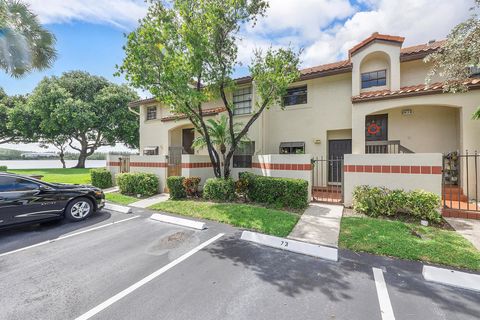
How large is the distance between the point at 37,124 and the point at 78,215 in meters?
25.3

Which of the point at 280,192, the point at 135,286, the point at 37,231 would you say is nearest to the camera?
the point at 135,286

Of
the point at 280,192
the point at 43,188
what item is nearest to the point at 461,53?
the point at 280,192

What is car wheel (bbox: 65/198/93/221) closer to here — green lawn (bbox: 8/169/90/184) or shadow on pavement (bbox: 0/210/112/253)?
shadow on pavement (bbox: 0/210/112/253)

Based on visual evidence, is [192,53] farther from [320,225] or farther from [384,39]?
[384,39]

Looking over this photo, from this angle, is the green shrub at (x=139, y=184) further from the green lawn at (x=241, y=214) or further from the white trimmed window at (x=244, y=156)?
the white trimmed window at (x=244, y=156)

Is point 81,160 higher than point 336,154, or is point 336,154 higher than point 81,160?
point 336,154

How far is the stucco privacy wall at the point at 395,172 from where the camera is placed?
21.9ft

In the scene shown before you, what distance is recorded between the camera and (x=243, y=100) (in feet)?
41.3

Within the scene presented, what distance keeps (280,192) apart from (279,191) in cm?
5

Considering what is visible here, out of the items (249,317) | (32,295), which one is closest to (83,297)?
(32,295)

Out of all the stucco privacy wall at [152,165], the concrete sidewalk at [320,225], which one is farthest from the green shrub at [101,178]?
the concrete sidewalk at [320,225]

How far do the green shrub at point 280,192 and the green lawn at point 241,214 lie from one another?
662 millimetres

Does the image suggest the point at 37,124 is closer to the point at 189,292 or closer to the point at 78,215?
the point at 78,215

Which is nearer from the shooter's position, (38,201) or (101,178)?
(38,201)
